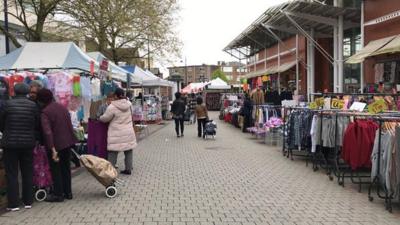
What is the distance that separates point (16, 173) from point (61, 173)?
775 mm

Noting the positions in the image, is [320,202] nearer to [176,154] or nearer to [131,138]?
[131,138]

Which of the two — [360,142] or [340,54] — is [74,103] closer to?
[360,142]

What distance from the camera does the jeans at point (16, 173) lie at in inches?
281

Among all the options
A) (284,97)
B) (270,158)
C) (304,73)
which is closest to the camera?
(270,158)

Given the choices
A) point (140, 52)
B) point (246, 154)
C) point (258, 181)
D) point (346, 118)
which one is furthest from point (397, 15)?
point (140, 52)

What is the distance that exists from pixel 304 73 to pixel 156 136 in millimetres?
14785

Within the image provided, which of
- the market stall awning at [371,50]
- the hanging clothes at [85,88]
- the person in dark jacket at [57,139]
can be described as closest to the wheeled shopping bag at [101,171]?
the person in dark jacket at [57,139]

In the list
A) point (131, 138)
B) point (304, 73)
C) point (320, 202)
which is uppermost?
point (304, 73)

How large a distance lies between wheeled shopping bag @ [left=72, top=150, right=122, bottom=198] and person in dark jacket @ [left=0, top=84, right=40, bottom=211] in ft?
2.83

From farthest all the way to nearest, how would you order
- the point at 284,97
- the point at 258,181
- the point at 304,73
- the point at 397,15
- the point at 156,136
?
the point at 304,73 → the point at 284,97 → the point at 156,136 → the point at 397,15 → the point at 258,181

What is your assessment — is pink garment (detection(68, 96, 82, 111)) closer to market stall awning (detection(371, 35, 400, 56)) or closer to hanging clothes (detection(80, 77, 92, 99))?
hanging clothes (detection(80, 77, 92, 99))

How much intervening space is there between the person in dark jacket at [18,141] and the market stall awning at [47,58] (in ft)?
15.9

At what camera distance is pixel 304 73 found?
105 feet

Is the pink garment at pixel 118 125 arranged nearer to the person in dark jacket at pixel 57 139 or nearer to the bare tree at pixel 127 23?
the person in dark jacket at pixel 57 139
